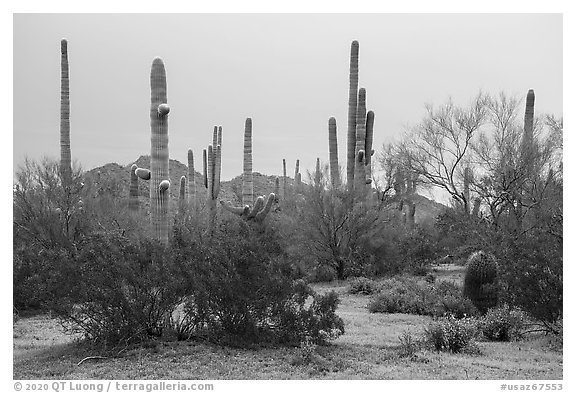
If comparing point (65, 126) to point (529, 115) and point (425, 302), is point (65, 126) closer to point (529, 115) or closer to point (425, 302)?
point (425, 302)

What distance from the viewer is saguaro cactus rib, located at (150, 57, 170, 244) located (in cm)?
1580

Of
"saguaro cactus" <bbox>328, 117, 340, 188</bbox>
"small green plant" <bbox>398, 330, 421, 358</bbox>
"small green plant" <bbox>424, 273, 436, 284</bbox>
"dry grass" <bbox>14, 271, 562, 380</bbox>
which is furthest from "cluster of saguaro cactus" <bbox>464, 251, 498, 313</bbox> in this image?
"saguaro cactus" <bbox>328, 117, 340, 188</bbox>

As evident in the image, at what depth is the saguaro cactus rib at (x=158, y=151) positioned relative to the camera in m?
15.8

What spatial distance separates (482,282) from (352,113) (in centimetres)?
1262

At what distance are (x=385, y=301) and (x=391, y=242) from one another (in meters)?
10.0

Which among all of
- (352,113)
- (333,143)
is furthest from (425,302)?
(333,143)

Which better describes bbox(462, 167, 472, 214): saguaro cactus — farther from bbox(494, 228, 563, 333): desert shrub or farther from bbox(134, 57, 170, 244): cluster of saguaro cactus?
bbox(134, 57, 170, 244): cluster of saguaro cactus

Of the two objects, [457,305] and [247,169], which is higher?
[247,169]

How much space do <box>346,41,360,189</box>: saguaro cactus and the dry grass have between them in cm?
1569

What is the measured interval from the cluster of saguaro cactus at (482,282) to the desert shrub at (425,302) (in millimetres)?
221

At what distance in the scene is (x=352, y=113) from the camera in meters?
27.5

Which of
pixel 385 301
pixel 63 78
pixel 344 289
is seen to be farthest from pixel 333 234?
pixel 63 78

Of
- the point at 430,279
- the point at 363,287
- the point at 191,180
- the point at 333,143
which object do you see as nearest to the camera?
the point at 363,287
